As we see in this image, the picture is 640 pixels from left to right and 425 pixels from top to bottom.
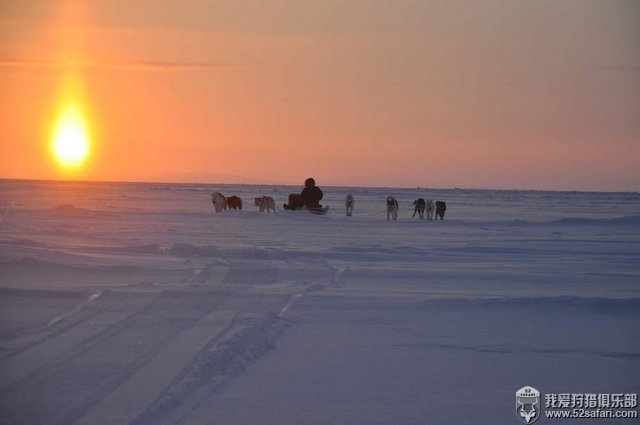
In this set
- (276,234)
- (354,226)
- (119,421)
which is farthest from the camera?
(354,226)

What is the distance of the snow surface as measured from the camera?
6.07m

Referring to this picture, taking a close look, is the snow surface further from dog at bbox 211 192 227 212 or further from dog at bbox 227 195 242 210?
dog at bbox 227 195 242 210

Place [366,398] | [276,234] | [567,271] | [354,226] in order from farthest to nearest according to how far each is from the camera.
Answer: [354,226] < [276,234] < [567,271] < [366,398]

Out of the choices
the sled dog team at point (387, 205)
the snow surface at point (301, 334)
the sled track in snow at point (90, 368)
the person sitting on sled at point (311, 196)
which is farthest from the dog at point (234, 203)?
the sled track in snow at point (90, 368)

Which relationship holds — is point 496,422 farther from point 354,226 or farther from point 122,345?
point 354,226

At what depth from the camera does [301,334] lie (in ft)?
27.9

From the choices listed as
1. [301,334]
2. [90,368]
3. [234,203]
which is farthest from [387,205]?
[90,368]

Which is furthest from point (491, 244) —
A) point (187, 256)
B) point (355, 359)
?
point (355, 359)

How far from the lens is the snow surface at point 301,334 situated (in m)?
6.07

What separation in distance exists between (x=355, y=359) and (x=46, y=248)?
10.8 m

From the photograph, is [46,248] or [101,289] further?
[46,248]

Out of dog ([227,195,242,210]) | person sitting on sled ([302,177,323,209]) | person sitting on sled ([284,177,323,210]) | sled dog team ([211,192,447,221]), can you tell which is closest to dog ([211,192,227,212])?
sled dog team ([211,192,447,221])

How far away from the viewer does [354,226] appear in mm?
28422

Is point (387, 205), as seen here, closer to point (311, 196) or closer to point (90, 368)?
point (311, 196)
